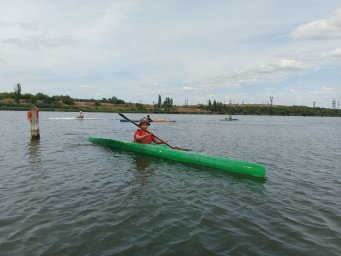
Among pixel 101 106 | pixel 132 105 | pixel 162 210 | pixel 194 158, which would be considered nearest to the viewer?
pixel 162 210

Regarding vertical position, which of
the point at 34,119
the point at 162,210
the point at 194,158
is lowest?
the point at 162,210

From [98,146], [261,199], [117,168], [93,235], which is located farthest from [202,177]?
[98,146]

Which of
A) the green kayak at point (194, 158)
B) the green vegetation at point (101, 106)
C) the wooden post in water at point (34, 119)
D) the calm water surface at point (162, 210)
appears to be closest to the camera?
the calm water surface at point (162, 210)

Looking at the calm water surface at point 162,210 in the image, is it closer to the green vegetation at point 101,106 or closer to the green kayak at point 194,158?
the green kayak at point 194,158

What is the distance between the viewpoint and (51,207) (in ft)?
26.7

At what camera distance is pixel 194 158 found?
14227mm

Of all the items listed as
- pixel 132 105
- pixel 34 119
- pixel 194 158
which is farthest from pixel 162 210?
pixel 132 105

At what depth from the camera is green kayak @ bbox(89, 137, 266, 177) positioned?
12.4 meters

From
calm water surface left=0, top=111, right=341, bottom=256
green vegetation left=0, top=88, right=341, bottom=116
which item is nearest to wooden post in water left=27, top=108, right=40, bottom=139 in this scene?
calm water surface left=0, top=111, right=341, bottom=256

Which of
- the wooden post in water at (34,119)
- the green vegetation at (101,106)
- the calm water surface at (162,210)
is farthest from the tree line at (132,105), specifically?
the calm water surface at (162,210)

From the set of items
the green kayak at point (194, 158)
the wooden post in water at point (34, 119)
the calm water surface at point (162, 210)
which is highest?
the wooden post in water at point (34, 119)

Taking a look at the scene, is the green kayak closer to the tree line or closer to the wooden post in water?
the wooden post in water

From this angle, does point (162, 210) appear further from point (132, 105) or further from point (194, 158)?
point (132, 105)

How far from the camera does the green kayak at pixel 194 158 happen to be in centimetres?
1235
